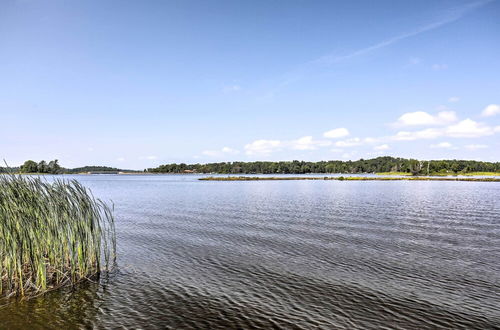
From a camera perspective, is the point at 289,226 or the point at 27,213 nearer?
the point at 27,213

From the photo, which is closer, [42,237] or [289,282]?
[42,237]

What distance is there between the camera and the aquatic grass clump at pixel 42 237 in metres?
11.6

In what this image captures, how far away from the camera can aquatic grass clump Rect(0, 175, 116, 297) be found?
1158cm

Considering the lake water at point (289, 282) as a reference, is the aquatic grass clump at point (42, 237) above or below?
above

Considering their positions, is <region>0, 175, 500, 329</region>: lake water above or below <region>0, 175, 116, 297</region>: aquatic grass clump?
below

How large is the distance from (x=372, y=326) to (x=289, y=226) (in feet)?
58.0

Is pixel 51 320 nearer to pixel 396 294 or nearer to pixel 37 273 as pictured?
pixel 37 273

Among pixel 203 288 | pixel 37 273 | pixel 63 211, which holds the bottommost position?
pixel 203 288

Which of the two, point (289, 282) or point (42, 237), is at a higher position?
point (42, 237)

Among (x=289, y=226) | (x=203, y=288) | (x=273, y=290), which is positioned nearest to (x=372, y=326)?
(x=273, y=290)

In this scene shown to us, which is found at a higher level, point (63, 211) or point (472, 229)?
point (63, 211)

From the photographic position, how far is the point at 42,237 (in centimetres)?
1259

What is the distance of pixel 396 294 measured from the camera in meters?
12.4

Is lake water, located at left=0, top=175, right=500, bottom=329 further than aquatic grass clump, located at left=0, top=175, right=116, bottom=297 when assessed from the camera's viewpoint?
No
